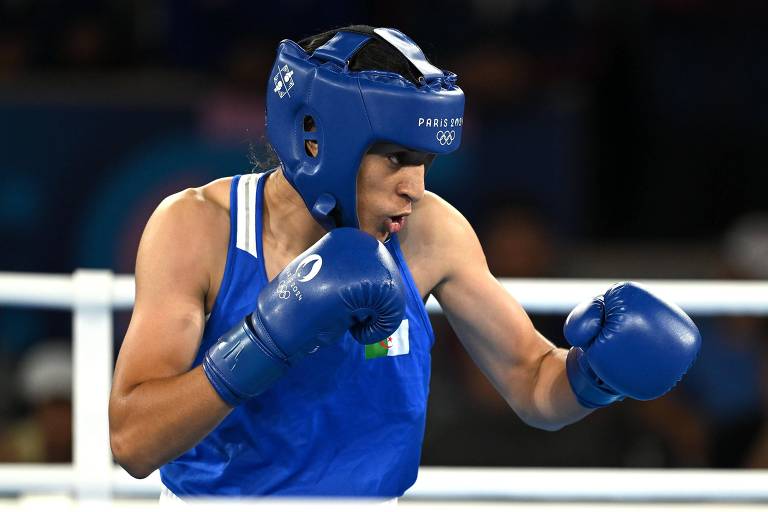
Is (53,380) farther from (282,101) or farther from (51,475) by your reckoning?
(282,101)

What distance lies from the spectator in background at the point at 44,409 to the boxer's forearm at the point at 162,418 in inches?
74.6

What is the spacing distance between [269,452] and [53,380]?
7.93ft

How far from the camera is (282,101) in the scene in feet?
6.48

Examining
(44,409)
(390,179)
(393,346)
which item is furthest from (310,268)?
(44,409)

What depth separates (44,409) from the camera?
3670mm

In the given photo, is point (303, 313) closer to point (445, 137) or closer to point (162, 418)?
point (162, 418)

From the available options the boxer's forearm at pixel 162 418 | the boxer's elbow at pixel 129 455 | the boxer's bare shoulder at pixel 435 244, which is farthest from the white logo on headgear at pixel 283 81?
the boxer's elbow at pixel 129 455

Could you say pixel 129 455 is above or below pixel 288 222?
below

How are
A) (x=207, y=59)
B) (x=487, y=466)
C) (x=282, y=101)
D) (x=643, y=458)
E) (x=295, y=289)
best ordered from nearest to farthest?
(x=295, y=289), (x=282, y=101), (x=487, y=466), (x=643, y=458), (x=207, y=59)

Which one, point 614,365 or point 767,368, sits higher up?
point 614,365

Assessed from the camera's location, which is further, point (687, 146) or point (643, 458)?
point (687, 146)

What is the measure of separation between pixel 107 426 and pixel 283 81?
3.22 feet

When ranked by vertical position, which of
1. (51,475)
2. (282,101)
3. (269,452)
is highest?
(282,101)

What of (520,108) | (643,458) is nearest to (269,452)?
(643,458)
